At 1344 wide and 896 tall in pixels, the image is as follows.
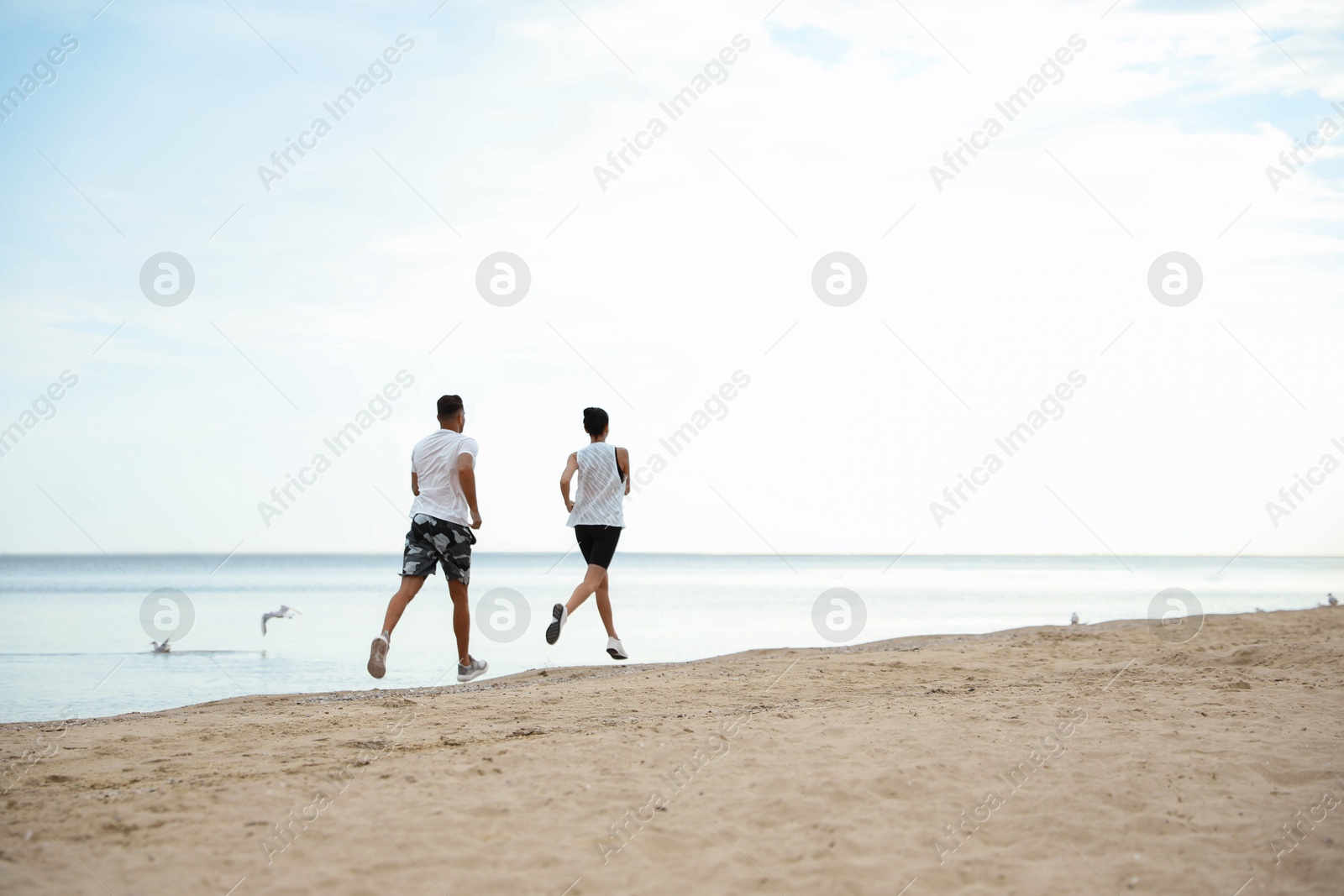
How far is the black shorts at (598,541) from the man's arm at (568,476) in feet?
0.71

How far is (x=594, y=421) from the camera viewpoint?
25.0 ft

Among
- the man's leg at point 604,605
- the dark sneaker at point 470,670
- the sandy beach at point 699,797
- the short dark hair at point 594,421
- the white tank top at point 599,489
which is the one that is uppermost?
the short dark hair at point 594,421

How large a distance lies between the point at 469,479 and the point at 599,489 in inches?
54.1

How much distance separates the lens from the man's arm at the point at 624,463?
7.45m

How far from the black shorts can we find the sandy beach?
4.63 ft

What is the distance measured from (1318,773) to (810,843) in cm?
258

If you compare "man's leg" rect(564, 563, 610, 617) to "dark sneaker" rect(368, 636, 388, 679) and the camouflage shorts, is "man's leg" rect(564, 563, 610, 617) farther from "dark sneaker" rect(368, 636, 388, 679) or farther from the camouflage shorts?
"dark sneaker" rect(368, 636, 388, 679)

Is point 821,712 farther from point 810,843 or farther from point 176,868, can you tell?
point 176,868

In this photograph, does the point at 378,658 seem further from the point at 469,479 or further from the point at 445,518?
the point at 469,479

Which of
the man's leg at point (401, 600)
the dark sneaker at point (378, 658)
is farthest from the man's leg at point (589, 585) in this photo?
the dark sneaker at point (378, 658)

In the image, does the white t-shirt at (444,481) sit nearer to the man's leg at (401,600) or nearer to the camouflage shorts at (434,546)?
the camouflage shorts at (434,546)

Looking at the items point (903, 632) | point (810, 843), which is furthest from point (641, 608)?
point (810, 843)

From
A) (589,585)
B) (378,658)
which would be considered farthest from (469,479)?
(589,585)

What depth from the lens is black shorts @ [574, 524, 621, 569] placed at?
24.3 feet
